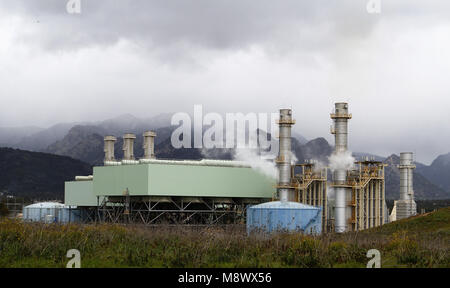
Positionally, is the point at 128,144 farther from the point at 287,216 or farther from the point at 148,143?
the point at 287,216

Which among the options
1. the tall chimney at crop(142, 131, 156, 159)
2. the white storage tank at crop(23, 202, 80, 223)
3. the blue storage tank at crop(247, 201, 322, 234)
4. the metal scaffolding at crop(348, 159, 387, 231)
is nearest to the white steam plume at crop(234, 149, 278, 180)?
the metal scaffolding at crop(348, 159, 387, 231)

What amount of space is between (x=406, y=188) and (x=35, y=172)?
128058mm

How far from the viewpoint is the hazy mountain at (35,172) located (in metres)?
174

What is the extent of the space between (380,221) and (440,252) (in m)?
41.7

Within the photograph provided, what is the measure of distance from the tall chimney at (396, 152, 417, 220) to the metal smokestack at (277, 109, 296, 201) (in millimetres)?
17995

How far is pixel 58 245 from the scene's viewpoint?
105 ft

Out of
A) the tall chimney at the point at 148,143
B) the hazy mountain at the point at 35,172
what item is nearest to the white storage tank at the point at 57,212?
the tall chimney at the point at 148,143

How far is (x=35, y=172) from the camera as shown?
607ft

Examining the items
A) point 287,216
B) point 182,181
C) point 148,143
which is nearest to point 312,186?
point 287,216

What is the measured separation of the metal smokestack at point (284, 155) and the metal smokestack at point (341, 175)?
487 cm

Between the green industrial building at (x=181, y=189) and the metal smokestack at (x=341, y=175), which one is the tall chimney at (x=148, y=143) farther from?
the metal smokestack at (x=341, y=175)

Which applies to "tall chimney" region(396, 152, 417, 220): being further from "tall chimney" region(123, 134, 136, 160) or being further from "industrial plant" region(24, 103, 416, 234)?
"tall chimney" region(123, 134, 136, 160)
